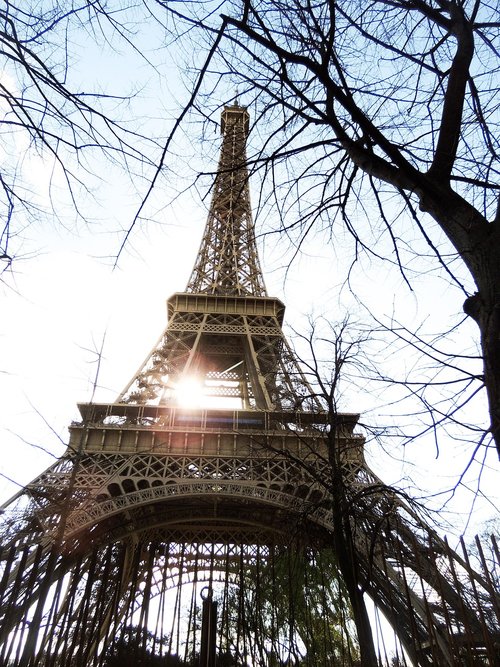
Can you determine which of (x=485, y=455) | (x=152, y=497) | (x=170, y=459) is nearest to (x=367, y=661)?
(x=485, y=455)

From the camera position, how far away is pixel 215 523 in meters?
21.1

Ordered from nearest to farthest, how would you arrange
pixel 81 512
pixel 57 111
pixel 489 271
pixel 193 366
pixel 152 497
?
pixel 489 271
pixel 57 111
pixel 81 512
pixel 152 497
pixel 193 366

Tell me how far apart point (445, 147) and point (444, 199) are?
1.17 feet

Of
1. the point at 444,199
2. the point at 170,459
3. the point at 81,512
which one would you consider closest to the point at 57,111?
the point at 444,199

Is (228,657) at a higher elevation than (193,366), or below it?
below

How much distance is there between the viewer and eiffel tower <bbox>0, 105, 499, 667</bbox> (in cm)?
959

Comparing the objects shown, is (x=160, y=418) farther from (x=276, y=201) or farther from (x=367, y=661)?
(x=276, y=201)

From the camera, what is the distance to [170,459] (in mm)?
16859

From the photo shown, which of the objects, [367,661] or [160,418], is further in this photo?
[160,418]

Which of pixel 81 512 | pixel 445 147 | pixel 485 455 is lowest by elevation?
pixel 485 455

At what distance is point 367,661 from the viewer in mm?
5805

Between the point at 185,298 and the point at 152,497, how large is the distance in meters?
11.8

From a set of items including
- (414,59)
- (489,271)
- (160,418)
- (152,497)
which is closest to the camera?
(489,271)

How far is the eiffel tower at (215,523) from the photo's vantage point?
9594mm
